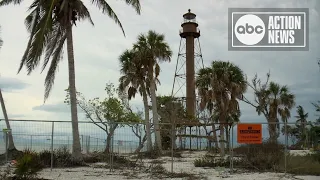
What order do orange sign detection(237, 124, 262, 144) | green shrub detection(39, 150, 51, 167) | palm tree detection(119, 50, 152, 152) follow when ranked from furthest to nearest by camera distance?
1. palm tree detection(119, 50, 152, 152)
2. green shrub detection(39, 150, 51, 167)
3. orange sign detection(237, 124, 262, 144)

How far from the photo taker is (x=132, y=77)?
34.4 meters

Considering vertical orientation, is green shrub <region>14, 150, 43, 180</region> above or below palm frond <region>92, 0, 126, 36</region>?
below

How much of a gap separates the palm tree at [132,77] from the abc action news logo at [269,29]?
17.6 m

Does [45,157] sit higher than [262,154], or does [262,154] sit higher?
[262,154]

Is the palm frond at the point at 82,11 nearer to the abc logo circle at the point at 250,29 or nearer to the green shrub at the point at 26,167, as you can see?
the abc logo circle at the point at 250,29

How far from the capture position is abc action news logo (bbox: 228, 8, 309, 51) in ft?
49.1

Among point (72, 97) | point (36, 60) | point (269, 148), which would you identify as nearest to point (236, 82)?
point (269, 148)

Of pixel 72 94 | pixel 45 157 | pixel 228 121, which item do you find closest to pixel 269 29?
pixel 72 94

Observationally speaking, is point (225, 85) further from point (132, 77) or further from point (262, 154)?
point (262, 154)

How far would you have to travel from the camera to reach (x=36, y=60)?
18.9 meters

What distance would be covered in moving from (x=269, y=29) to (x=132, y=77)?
2028 cm

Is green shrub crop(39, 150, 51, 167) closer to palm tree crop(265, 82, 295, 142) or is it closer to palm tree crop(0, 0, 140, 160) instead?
palm tree crop(0, 0, 140, 160)

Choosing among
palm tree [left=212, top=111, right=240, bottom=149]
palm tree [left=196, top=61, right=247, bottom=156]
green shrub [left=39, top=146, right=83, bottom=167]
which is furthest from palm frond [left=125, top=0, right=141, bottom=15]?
palm tree [left=196, top=61, right=247, bottom=156]

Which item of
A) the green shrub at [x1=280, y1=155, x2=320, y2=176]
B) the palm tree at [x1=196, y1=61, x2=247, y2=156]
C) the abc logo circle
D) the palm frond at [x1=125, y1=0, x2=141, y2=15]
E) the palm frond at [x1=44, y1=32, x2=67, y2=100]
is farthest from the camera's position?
the palm tree at [x1=196, y1=61, x2=247, y2=156]
